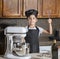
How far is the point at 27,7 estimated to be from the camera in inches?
140

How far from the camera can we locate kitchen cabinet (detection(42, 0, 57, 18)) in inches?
142

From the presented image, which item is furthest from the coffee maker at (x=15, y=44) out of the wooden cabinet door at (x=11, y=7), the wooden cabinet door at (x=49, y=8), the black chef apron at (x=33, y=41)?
the wooden cabinet door at (x=49, y=8)

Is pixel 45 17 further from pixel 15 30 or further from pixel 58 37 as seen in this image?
pixel 15 30

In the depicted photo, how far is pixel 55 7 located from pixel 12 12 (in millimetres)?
823

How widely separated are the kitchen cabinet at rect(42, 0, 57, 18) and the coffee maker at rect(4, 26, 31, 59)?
1.98m

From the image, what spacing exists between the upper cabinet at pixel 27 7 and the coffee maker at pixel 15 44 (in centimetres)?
188

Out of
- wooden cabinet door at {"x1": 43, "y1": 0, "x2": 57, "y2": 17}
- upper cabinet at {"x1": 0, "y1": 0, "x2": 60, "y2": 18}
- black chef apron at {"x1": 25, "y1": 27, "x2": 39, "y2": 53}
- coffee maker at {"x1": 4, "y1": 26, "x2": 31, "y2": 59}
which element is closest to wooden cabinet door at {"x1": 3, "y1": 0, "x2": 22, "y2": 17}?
upper cabinet at {"x1": 0, "y1": 0, "x2": 60, "y2": 18}

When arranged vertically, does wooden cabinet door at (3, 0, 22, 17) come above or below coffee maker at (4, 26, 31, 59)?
above

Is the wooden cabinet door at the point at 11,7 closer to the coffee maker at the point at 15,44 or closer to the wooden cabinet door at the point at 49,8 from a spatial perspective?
the wooden cabinet door at the point at 49,8

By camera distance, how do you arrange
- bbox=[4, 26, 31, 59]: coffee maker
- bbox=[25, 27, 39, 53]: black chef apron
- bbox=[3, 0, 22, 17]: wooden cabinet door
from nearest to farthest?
bbox=[4, 26, 31, 59]: coffee maker
bbox=[25, 27, 39, 53]: black chef apron
bbox=[3, 0, 22, 17]: wooden cabinet door

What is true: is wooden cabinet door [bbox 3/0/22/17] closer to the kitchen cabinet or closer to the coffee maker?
the kitchen cabinet

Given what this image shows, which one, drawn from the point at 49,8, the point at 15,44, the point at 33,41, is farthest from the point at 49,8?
the point at 15,44

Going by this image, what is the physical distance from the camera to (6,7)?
3525 millimetres

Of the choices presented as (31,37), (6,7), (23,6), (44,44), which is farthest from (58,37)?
(31,37)
